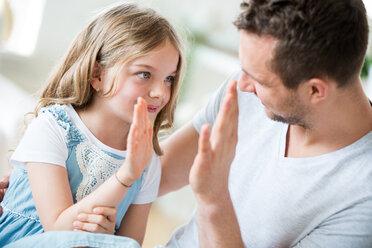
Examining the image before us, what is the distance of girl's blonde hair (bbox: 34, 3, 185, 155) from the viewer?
4.53ft

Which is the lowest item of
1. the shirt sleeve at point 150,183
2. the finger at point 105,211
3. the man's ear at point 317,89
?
the shirt sleeve at point 150,183

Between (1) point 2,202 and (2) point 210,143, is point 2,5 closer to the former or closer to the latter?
(1) point 2,202

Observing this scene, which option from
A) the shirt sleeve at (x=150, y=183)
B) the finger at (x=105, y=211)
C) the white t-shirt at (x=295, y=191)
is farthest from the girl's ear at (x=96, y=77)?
the white t-shirt at (x=295, y=191)

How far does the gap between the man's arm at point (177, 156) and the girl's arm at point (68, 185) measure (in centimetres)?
45

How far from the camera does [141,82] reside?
1.38 meters

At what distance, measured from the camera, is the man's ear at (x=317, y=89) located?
123cm

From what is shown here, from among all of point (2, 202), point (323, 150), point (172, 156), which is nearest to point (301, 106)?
point (323, 150)

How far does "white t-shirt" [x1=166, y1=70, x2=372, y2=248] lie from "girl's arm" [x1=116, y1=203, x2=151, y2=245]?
194mm

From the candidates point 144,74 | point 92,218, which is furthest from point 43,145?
point 144,74

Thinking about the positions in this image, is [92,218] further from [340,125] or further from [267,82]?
[340,125]

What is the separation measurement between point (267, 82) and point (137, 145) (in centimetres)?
44

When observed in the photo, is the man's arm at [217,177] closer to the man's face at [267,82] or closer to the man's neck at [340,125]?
the man's face at [267,82]

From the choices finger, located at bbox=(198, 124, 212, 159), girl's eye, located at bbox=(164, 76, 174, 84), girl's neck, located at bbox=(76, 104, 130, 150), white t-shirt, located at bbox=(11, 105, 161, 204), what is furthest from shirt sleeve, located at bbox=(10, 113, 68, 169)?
finger, located at bbox=(198, 124, 212, 159)

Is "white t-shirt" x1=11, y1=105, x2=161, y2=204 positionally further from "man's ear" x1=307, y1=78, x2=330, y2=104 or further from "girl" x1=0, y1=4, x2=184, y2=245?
"man's ear" x1=307, y1=78, x2=330, y2=104
